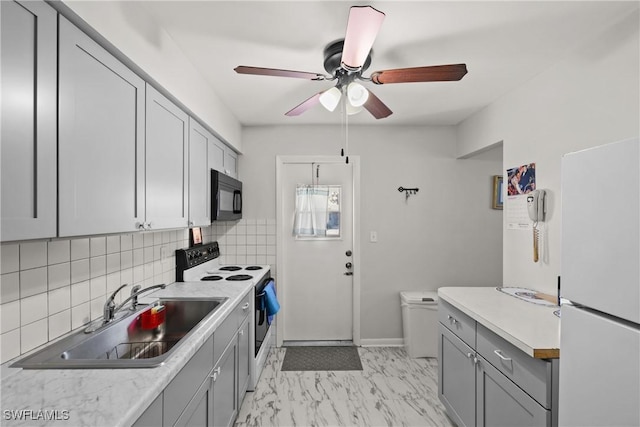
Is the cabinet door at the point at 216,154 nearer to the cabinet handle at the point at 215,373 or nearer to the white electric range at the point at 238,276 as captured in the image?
the white electric range at the point at 238,276

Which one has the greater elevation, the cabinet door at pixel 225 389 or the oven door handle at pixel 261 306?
the oven door handle at pixel 261 306


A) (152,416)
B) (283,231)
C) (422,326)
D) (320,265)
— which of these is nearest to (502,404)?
(152,416)

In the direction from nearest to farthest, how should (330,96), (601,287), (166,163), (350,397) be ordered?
(601,287), (166,163), (330,96), (350,397)

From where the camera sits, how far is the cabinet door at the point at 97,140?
102 cm

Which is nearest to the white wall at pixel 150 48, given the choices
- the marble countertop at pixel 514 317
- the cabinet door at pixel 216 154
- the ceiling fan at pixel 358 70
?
the cabinet door at pixel 216 154

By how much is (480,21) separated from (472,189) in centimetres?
217

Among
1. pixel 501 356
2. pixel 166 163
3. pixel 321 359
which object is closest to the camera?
pixel 501 356

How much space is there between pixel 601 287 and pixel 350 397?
82.7 inches

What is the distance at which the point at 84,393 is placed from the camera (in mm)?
927

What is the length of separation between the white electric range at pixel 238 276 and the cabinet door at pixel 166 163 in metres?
0.67

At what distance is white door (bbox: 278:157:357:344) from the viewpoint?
3402mm

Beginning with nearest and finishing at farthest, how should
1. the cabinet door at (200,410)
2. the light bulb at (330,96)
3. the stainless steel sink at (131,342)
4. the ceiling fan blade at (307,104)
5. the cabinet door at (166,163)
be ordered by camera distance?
the stainless steel sink at (131,342) < the cabinet door at (200,410) < the cabinet door at (166,163) < the light bulb at (330,96) < the ceiling fan blade at (307,104)

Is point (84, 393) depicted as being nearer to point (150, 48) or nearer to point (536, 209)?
point (150, 48)

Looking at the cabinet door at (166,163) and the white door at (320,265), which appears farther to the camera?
the white door at (320,265)
